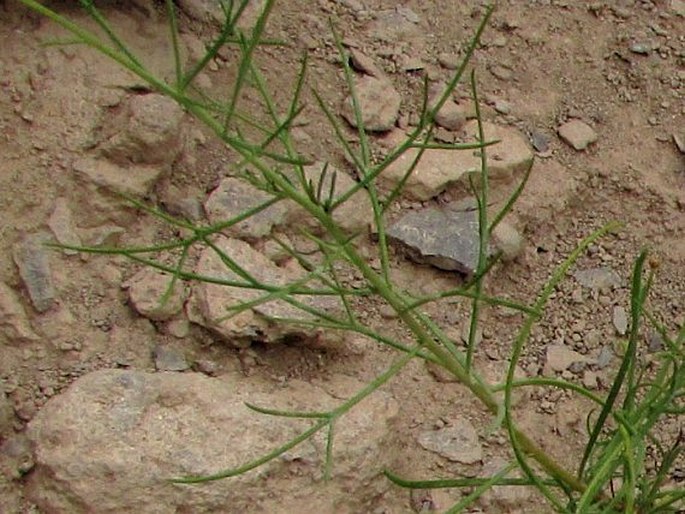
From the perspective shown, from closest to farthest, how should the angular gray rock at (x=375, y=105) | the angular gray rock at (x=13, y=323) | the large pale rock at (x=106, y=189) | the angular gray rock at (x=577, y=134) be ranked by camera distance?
the angular gray rock at (x=13, y=323), the large pale rock at (x=106, y=189), the angular gray rock at (x=375, y=105), the angular gray rock at (x=577, y=134)

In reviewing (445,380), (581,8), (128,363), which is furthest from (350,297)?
(581,8)

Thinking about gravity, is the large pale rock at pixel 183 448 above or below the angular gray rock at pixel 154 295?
below

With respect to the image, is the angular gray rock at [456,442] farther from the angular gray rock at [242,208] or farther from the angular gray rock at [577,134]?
the angular gray rock at [577,134]

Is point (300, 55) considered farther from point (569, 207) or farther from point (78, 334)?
point (78, 334)

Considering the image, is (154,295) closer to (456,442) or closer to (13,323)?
(13,323)

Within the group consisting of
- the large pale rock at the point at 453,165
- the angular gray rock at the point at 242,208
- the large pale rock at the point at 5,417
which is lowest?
the large pale rock at the point at 5,417

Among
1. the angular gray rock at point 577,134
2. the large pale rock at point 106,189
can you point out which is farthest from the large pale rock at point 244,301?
the angular gray rock at point 577,134
